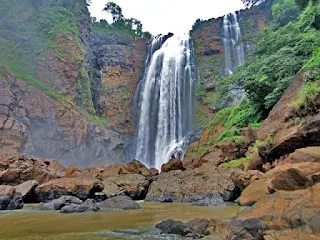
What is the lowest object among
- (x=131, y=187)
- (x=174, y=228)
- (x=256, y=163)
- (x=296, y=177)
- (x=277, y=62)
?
(x=174, y=228)

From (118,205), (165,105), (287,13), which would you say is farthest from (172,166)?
(165,105)

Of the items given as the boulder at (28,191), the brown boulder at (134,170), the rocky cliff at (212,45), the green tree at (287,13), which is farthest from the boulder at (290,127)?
the rocky cliff at (212,45)

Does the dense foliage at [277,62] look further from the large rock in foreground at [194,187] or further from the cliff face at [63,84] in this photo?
the cliff face at [63,84]

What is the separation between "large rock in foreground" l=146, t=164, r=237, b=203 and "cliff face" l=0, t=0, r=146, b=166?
1596 centimetres

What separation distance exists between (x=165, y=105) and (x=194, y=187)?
23623 mm

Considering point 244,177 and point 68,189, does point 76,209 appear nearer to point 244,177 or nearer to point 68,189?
point 68,189

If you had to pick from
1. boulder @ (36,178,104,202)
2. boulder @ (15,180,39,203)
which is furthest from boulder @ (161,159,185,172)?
boulder @ (15,180,39,203)

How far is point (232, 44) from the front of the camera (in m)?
43.0

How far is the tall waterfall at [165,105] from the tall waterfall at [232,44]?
16.3 feet

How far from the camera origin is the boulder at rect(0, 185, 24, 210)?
1212cm

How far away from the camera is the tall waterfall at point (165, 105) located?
35094mm

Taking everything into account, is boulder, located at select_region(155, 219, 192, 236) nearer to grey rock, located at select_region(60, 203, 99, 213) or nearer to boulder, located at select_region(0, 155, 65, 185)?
grey rock, located at select_region(60, 203, 99, 213)

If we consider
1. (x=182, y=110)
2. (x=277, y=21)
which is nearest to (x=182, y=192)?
(x=277, y=21)

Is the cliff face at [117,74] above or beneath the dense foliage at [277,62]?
above
